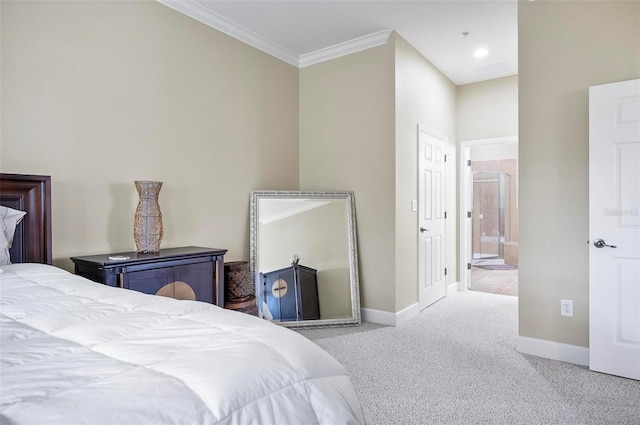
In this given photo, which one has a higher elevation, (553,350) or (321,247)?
(321,247)

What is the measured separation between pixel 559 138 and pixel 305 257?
2452 millimetres

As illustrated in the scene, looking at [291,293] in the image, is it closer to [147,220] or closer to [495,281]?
[147,220]

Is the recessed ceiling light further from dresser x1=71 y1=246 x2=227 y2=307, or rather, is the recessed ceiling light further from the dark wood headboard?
the dark wood headboard

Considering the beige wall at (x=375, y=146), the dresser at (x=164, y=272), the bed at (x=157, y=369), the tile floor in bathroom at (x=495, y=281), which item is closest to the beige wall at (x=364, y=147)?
the beige wall at (x=375, y=146)

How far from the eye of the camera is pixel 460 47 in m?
3.97

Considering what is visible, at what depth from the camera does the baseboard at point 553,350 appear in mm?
2643

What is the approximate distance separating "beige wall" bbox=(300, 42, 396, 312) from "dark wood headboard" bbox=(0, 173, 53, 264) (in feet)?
8.46

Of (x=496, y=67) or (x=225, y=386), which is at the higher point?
(x=496, y=67)

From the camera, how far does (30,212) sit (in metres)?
2.17

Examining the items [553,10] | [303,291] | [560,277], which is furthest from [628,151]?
[303,291]

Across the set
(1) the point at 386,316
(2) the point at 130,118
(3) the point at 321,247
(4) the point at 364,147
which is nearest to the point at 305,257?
(3) the point at 321,247

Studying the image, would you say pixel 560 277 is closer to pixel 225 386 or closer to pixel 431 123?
pixel 431 123

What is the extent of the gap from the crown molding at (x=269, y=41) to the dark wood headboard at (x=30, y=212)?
177cm

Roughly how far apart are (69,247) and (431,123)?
387 cm
